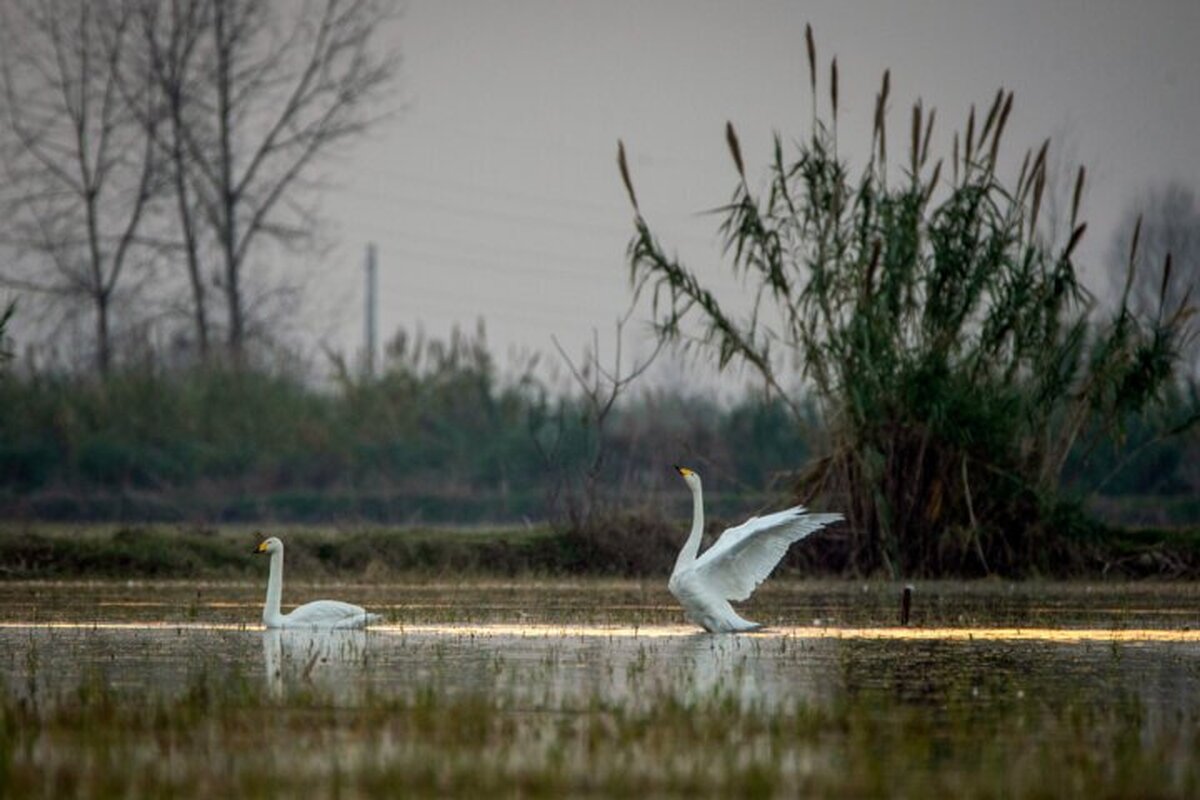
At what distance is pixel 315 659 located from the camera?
12.9m

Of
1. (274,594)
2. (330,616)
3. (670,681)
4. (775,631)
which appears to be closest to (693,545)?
(775,631)

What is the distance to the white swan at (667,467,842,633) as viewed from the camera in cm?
1600

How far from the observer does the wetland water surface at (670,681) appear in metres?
9.01

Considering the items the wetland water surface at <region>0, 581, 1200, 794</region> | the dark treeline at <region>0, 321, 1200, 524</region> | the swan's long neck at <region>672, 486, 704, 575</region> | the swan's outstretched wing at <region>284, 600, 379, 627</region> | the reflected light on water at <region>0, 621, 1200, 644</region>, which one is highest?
the dark treeline at <region>0, 321, 1200, 524</region>

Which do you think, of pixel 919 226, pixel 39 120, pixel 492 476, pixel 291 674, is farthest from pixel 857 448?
pixel 39 120

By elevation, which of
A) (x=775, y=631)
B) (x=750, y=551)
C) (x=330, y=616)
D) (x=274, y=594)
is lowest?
(x=775, y=631)

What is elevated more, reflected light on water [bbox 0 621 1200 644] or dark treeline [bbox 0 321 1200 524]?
dark treeline [bbox 0 321 1200 524]

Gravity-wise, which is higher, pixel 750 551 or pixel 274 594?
pixel 750 551

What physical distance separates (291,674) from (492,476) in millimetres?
26696

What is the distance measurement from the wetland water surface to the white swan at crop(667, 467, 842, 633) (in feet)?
0.94

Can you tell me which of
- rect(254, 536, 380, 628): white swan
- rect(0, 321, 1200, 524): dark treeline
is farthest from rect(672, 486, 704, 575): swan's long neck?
rect(0, 321, 1200, 524): dark treeline

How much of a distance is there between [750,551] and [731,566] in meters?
0.23

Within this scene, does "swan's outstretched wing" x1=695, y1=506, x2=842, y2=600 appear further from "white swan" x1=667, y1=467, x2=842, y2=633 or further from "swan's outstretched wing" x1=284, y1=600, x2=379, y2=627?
"swan's outstretched wing" x1=284, y1=600, x2=379, y2=627

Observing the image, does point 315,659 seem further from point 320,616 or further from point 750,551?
point 750,551
